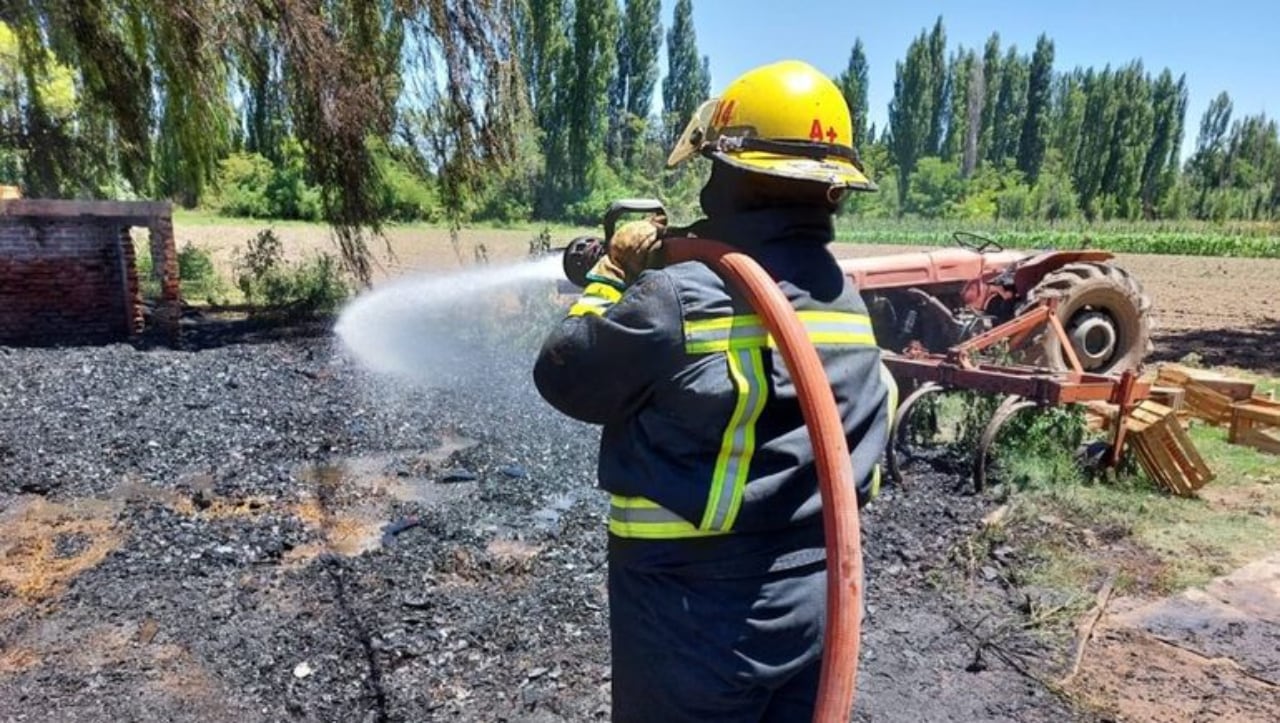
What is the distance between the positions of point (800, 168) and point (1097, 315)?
7211 mm

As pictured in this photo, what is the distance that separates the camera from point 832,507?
54.5 inches

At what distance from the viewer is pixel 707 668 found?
1.61 metres

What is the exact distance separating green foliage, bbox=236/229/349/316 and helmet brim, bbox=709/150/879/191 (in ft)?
41.5

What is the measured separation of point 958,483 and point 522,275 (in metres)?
3.61

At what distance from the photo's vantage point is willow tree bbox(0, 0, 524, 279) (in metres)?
9.52

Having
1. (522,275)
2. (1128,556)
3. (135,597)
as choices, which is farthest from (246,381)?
(1128,556)

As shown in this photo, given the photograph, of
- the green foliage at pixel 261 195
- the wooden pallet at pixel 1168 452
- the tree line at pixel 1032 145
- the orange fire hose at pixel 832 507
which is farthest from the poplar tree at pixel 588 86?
the orange fire hose at pixel 832 507

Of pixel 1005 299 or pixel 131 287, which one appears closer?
pixel 1005 299

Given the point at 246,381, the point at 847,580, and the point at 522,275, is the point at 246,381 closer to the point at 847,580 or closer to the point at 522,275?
the point at 522,275

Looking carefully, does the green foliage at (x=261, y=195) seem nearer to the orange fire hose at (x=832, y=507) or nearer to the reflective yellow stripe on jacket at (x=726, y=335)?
the reflective yellow stripe on jacket at (x=726, y=335)

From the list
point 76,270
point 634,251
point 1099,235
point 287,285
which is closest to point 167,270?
point 76,270

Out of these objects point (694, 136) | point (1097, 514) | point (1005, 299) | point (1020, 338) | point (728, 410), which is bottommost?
point (1097, 514)

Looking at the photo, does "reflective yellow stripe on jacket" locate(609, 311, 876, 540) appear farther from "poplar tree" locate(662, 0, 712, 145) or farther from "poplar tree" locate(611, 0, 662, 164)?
"poplar tree" locate(662, 0, 712, 145)

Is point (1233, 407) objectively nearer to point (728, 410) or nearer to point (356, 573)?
point (356, 573)
